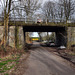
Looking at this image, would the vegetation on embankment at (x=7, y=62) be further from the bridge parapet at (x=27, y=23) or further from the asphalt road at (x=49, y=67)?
the bridge parapet at (x=27, y=23)

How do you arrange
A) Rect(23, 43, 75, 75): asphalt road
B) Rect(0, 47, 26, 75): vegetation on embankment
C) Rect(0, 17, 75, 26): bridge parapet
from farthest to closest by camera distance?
Rect(0, 17, 75, 26): bridge parapet → Rect(0, 47, 26, 75): vegetation on embankment → Rect(23, 43, 75, 75): asphalt road

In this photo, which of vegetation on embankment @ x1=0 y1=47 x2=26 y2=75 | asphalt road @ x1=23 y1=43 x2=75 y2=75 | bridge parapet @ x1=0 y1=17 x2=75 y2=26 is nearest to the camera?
asphalt road @ x1=23 y1=43 x2=75 y2=75

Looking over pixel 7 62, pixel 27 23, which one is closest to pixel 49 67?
pixel 7 62

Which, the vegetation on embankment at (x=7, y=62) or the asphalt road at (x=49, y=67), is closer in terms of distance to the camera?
the asphalt road at (x=49, y=67)

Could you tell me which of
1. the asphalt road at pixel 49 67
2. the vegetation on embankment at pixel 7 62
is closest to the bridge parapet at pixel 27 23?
the vegetation on embankment at pixel 7 62

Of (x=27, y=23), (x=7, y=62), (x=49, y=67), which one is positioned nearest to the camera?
(x=49, y=67)

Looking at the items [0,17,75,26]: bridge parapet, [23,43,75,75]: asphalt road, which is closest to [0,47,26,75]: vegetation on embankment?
[23,43,75,75]: asphalt road

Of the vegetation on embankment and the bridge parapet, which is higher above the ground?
the bridge parapet

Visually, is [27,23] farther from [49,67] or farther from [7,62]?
[49,67]

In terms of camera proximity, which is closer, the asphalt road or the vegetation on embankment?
the asphalt road

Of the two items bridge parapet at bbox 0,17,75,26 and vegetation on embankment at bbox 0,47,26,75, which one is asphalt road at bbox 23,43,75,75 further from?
bridge parapet at bbox 0,17,75,26

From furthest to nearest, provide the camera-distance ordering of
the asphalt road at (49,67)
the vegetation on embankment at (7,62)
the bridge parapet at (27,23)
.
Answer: the bridge parapet at (27,23), the vegetation on embankment at (7,62), the asphalt road at (49,67)

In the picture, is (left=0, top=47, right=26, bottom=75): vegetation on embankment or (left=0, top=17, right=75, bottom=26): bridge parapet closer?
(left=0, top=47, right=26, bottom=75): vegetation on embankment

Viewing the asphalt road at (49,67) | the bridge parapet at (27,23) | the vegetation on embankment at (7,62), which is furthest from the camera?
the bridge parapet at (27,23)
